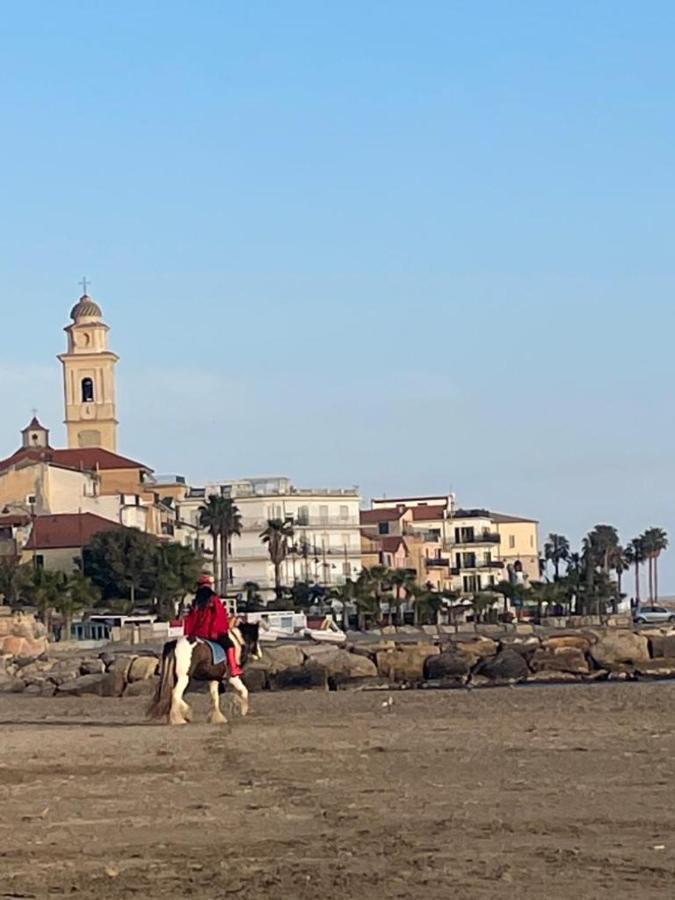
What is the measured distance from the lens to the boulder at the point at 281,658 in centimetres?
3638

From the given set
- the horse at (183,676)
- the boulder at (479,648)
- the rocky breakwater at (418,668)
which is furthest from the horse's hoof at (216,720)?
the boulder at (479,648)

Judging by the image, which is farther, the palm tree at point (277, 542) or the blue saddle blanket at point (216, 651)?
the palm tree at point (277, 542)

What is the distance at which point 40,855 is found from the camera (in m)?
9.63

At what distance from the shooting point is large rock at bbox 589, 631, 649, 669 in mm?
36531

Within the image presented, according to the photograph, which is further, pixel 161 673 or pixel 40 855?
pixel 161 673

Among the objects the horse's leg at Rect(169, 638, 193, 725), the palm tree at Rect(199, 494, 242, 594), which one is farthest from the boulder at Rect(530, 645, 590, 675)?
the palm tree at Rect(199, 494, 242, 594)

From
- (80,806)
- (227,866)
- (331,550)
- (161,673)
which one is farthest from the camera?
(331,550)

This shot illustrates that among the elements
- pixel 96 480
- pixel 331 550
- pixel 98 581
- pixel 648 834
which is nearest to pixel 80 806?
pixel 648 834

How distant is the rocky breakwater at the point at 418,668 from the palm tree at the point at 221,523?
8094 centimetres

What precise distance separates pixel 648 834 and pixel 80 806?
13.8ft

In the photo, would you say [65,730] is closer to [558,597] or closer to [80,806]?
[80,806]

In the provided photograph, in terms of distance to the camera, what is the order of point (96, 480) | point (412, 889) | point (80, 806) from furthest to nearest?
point (96, 480) < point (80, 806) < point (412, 889)

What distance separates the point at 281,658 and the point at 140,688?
4.86 meters

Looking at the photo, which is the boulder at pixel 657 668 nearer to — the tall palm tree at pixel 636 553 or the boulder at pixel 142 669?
the boulder at pixel 142 669
